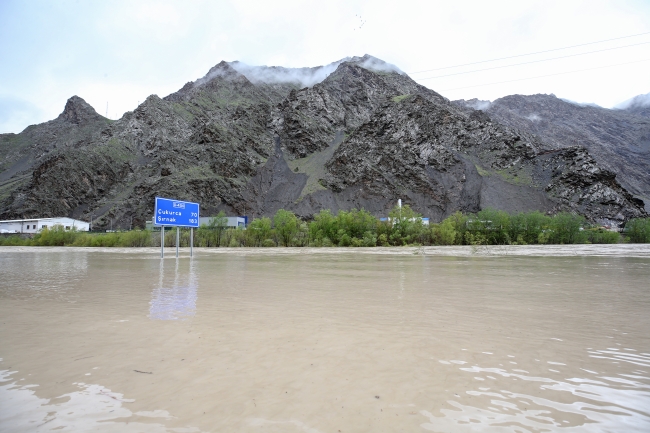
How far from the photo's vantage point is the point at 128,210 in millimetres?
106125

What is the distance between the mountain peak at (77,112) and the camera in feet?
615

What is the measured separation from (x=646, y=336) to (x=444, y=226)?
153ft

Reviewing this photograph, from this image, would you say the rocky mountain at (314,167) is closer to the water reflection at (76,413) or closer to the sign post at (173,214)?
the sign post at (173,214)

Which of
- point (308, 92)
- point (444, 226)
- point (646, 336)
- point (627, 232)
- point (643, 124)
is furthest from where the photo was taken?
point (643, 124)

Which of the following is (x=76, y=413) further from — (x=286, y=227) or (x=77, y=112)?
(x=77, y=112)

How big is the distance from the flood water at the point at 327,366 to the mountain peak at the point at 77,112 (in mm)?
222465

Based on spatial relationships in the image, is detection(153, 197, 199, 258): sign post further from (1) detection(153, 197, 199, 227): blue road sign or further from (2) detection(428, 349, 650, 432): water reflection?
(2) detection(428, 349, 650, 432): water reflection

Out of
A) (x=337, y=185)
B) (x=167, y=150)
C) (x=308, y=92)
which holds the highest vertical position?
(x=308, y=92)

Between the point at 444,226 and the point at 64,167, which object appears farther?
the point at 64,167

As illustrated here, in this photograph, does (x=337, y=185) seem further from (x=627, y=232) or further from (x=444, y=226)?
(x=627, y=232)

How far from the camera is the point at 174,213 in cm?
3098

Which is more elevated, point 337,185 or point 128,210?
point 337,185

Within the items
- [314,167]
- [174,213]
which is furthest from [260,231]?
[314,167]

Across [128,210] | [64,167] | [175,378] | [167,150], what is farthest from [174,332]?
[64,167]
